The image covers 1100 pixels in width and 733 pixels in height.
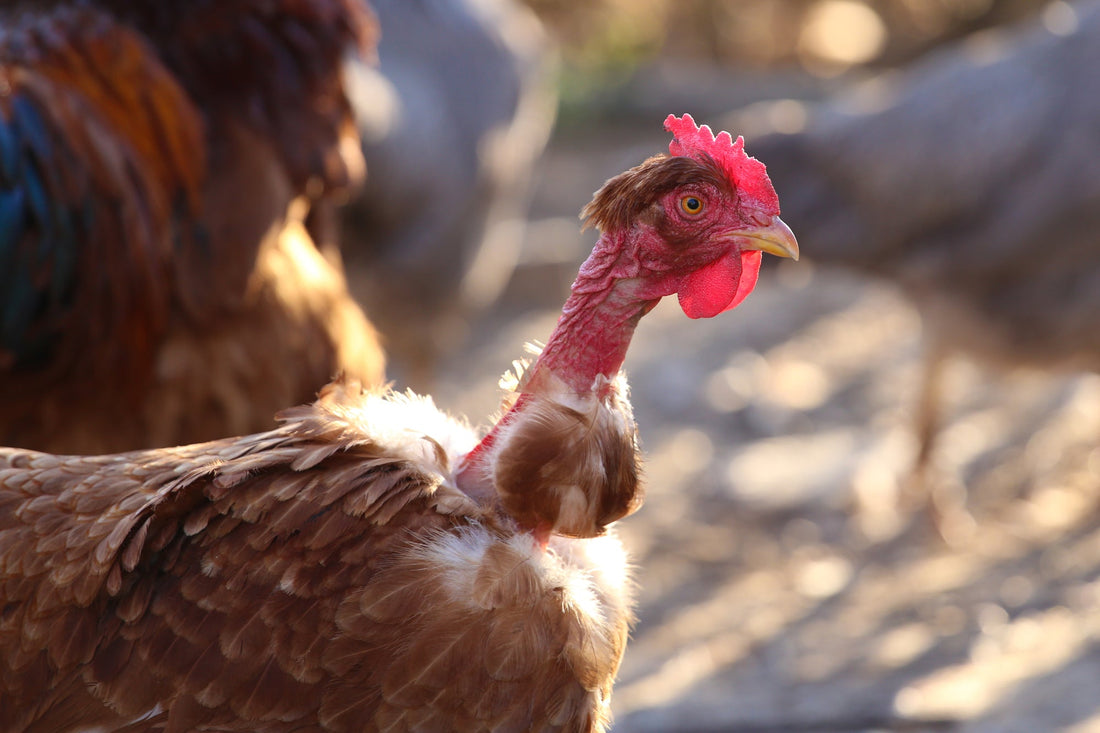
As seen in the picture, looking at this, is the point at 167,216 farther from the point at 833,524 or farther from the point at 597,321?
the point at 833,524

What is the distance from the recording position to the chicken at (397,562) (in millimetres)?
1796

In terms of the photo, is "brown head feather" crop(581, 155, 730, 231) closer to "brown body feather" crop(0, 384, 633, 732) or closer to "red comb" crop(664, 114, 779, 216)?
Result: "red comb" crop(664, 114, 779, 216)

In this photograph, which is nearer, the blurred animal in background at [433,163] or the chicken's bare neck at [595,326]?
the chicken's bare neck at [595,326]

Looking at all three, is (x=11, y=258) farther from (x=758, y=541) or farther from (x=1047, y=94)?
(x=1047, y=94)

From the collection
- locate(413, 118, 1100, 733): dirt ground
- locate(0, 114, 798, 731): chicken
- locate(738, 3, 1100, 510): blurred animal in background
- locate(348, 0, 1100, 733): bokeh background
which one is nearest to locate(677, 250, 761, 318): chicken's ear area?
locate(0, 114, 798, 731): chicken

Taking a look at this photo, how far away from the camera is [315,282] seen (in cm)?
313

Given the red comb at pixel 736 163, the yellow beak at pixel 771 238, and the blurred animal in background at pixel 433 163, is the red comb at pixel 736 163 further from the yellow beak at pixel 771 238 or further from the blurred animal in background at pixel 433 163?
the blurred animal in background at pixel 433 163

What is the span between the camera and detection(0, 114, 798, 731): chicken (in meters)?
1.80

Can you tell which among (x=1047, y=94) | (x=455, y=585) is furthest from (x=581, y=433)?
(x=1047, y=94)

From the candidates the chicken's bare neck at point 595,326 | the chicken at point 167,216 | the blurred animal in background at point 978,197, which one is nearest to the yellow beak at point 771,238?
the chicken's bare neck at point 595,326

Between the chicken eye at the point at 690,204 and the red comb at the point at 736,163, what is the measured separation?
0.07m

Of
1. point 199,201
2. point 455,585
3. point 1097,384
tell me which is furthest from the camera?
point 1097,384

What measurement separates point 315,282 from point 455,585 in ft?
4.94

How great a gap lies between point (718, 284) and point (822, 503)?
3237 mm
